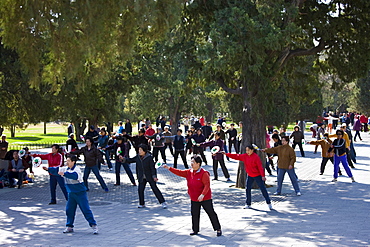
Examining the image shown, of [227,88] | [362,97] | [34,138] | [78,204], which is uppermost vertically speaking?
[362,97]

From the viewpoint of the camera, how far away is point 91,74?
1238cm

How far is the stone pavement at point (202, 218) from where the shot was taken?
10055 mm

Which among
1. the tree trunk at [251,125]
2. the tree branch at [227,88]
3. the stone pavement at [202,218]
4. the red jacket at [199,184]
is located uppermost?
the tree branch at [227,88]

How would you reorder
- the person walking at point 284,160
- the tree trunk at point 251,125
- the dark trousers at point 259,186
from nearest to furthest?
the dark trousers at point 259,186, the person walking at point 284,160, the tree trunk at point 251,125

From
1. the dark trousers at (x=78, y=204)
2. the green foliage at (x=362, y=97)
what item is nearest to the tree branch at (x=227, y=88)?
the dark trousers at (x=78, y=204)

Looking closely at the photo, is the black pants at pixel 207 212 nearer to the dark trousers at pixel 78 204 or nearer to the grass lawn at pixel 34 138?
the dark trousers at pixel 78 204

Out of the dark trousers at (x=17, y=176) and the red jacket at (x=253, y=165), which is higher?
the red jacket at (x=253, y=165)

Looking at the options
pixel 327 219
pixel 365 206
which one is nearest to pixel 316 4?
pixel 365 206

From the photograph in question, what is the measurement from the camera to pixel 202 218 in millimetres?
12320

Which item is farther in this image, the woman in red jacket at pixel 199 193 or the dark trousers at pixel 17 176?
the dark trousers at pixel 17 176

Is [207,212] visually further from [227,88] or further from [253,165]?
[227,88]

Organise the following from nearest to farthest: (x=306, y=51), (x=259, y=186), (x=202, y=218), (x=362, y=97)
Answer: (x=202, y=218) < (x=259, y=186) < (x=306, y=51) < (x=362, y=97)

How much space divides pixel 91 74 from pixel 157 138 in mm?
10840

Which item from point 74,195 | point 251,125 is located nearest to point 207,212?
point 74,195
